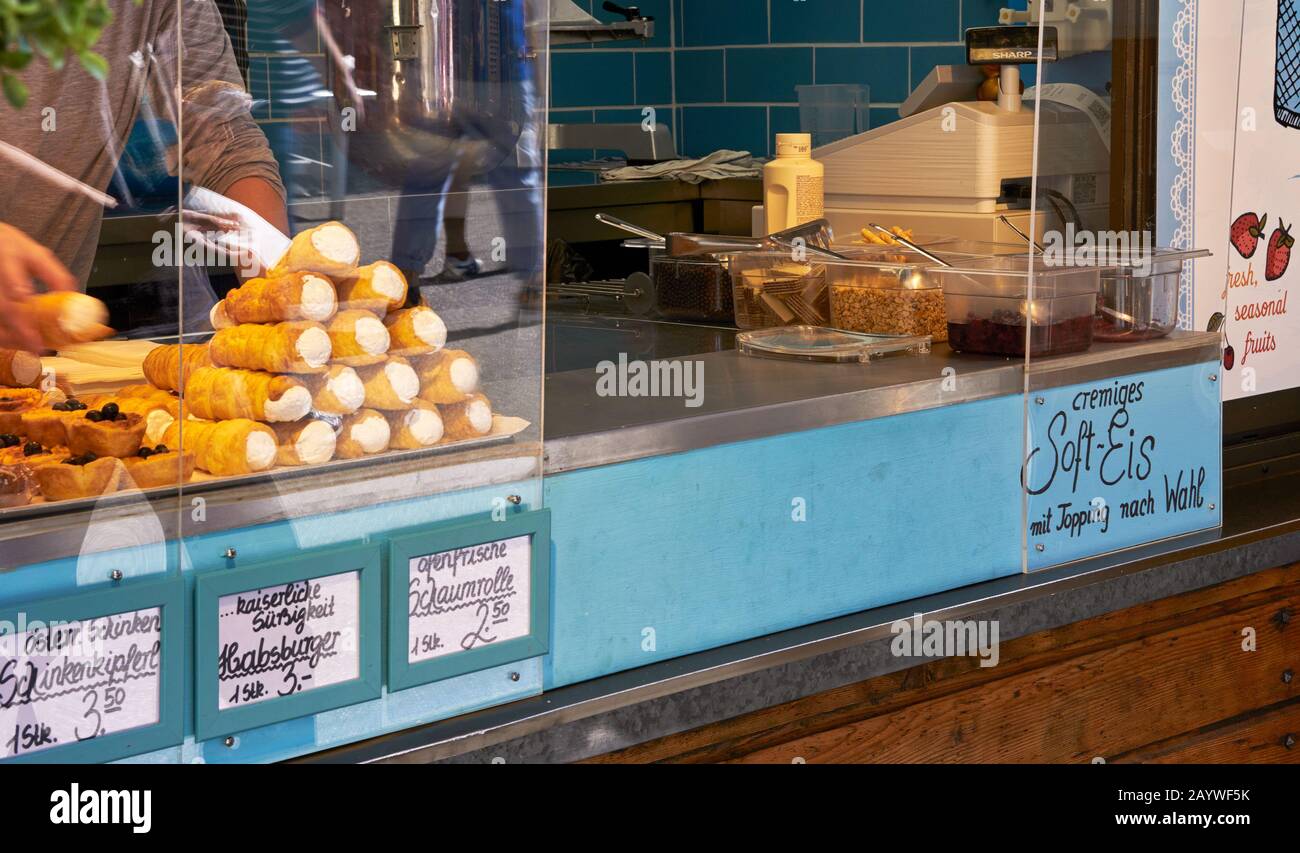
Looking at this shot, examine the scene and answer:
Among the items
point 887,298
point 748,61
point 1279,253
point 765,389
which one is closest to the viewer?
point 765,389

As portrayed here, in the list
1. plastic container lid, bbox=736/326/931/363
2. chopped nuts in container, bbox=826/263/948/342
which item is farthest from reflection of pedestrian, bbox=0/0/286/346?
chopped nuts in container, bbox=826/263/948/342

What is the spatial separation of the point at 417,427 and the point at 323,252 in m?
0.20

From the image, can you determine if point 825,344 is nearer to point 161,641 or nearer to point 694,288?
point 694,288

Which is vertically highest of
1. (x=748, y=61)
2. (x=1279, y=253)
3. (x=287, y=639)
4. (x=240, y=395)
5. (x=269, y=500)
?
(x=748, y=61)

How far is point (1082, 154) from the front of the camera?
87.6 inches

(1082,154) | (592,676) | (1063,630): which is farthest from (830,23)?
(592,676)

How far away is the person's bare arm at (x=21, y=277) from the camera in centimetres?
125

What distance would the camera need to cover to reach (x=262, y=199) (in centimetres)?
142

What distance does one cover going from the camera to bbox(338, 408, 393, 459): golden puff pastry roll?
4.91ft

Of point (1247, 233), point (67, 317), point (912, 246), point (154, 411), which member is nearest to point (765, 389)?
point (912, 246)

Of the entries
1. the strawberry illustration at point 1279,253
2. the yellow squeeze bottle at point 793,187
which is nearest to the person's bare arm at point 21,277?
the yellow squeeze bottle at point 793,187

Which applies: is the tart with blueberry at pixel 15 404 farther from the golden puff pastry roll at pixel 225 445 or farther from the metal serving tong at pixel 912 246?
the metal serving tong at pixel 912 246

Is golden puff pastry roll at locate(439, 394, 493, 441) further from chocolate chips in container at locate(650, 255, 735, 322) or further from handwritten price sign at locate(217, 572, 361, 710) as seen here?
chocolate chips in container at locate(650, 255, 735, 322)

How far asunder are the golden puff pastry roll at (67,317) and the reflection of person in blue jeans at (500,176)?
32cm
